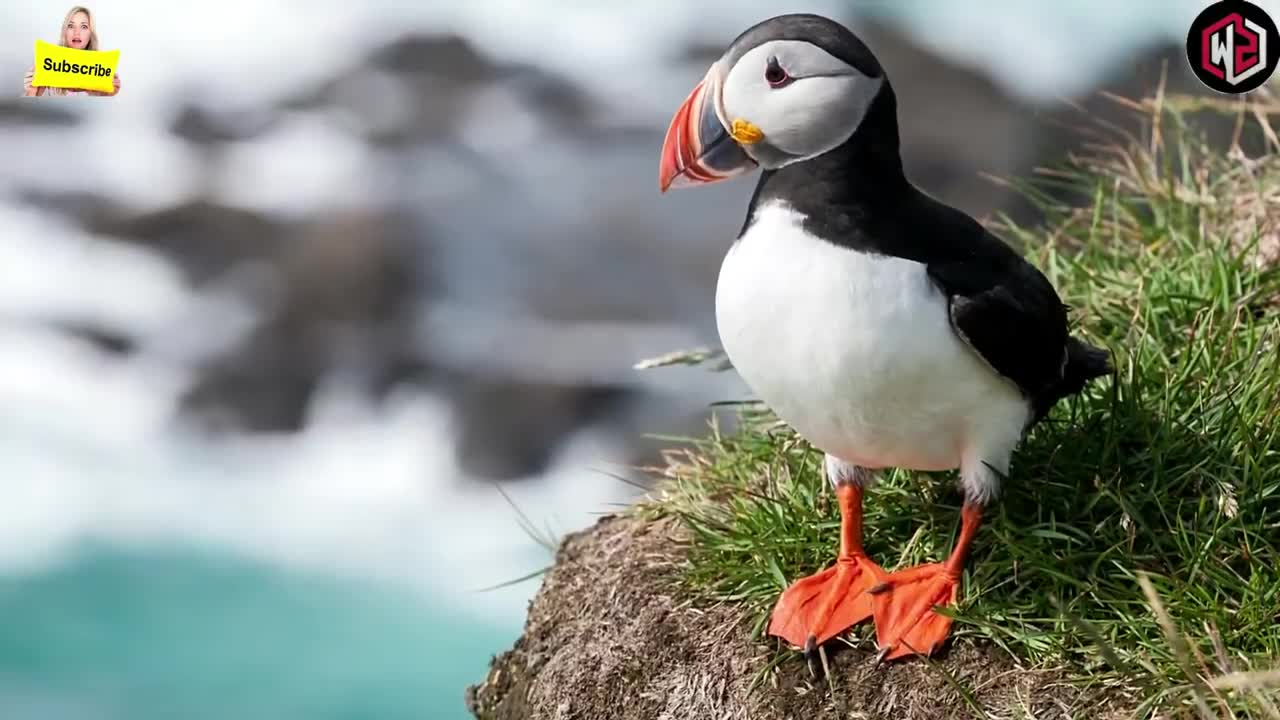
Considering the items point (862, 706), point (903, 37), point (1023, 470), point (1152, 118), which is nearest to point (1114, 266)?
point (1152, 118)

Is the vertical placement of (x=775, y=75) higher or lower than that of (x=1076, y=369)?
higher

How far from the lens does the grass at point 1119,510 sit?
239cm

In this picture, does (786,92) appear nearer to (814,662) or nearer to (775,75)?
(775,75)

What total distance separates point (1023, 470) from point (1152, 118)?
207 centimetres

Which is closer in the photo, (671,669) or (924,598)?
(924,598)

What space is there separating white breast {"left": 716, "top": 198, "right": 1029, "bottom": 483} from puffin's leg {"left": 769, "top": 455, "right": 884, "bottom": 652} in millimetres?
212

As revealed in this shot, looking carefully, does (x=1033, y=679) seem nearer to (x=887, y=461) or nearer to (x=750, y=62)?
(x=887, y=461)

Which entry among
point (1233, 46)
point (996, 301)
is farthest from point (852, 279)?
point (1233, 46)

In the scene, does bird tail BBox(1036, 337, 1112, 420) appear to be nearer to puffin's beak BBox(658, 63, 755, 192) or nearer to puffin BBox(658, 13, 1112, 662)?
puffin BBox(658, 13, 1112, 662)

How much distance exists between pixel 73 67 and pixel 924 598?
4108 mm

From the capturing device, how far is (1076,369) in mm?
2562

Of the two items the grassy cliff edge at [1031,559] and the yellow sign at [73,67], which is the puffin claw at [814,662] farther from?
the yellow sign at [73,67]

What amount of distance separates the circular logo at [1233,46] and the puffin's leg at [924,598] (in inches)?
64.6

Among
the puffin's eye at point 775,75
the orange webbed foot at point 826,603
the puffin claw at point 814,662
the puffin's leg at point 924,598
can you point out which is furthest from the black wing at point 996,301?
the puffin claw at point 814,662
